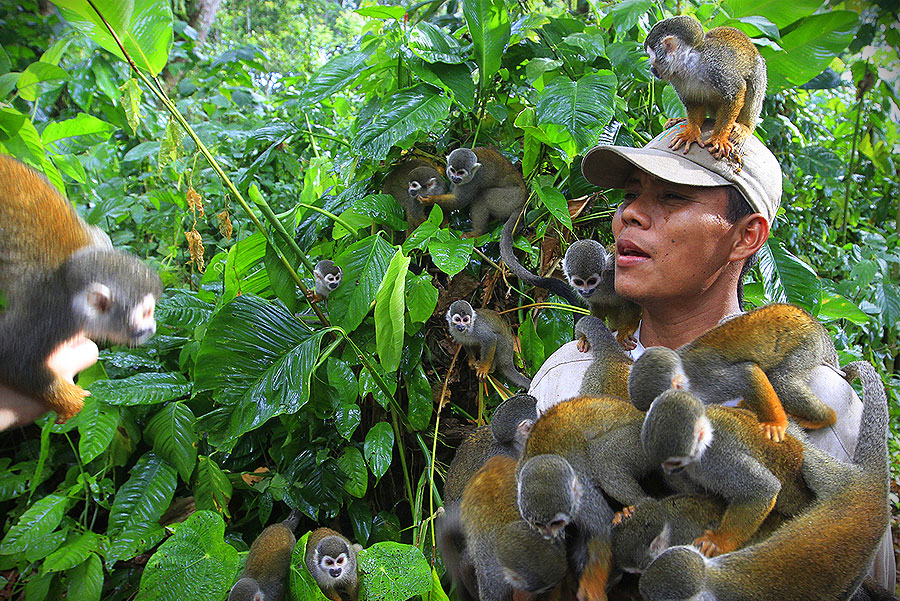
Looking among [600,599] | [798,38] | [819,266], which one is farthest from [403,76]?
[819,266]

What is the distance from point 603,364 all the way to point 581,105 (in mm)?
881

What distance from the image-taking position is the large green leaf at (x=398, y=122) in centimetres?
229

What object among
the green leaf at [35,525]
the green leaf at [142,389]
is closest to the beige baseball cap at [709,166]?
the green leaf at [142,389]

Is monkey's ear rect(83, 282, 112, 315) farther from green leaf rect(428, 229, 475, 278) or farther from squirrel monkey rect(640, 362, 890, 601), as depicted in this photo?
green leaf rect(428, 229, 475, 278)

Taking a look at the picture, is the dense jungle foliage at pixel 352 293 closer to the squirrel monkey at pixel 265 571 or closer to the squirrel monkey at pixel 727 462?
the squirrel monkey at pixel 265 571

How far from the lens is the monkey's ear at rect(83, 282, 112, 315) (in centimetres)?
85

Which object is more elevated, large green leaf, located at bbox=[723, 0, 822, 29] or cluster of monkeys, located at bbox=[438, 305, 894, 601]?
large green leaf, located at bbox=[723, 0, 822, 29]

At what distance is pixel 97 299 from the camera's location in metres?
0.86

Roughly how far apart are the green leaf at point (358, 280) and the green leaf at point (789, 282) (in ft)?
4.13

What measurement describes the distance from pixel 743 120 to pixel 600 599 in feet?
4.03

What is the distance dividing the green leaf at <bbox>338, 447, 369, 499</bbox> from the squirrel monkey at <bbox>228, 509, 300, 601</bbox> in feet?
1.01

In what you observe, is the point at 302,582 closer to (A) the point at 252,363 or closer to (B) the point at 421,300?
(A) the point at 252,363

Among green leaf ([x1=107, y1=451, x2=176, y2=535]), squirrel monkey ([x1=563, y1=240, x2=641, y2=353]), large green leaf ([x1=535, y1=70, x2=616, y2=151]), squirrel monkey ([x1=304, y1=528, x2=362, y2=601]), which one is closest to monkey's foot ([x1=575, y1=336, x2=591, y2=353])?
squirrel monkey ([x1=563, y1=240, x2=641, y2=353])

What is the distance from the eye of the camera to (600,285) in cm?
189
